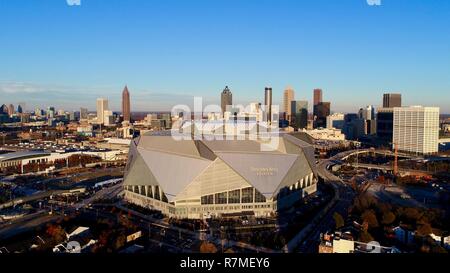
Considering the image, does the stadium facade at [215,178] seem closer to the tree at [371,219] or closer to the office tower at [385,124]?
the tree at [371,219]

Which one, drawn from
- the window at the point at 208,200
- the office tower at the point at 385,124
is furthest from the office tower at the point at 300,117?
the window at the point at 208,200

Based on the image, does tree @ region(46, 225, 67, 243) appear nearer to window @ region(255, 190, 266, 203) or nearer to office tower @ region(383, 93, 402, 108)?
window @ region(255, 190, 266, 203)

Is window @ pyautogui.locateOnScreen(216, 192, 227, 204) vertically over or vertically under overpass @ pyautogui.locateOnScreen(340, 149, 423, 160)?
over

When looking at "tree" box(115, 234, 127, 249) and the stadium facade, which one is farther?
the stadium facade

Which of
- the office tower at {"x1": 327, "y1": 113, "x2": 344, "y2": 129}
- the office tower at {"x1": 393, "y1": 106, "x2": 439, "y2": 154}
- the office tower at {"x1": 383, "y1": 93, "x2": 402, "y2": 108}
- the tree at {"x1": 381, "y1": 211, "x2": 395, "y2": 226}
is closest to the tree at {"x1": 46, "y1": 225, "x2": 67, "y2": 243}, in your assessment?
the tree at {"x1": 381, "y1": 211, "x2": 395, "y2": 226}

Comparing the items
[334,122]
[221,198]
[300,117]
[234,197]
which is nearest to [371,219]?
[234,197]

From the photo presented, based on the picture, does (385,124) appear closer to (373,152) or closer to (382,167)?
(373,152)
